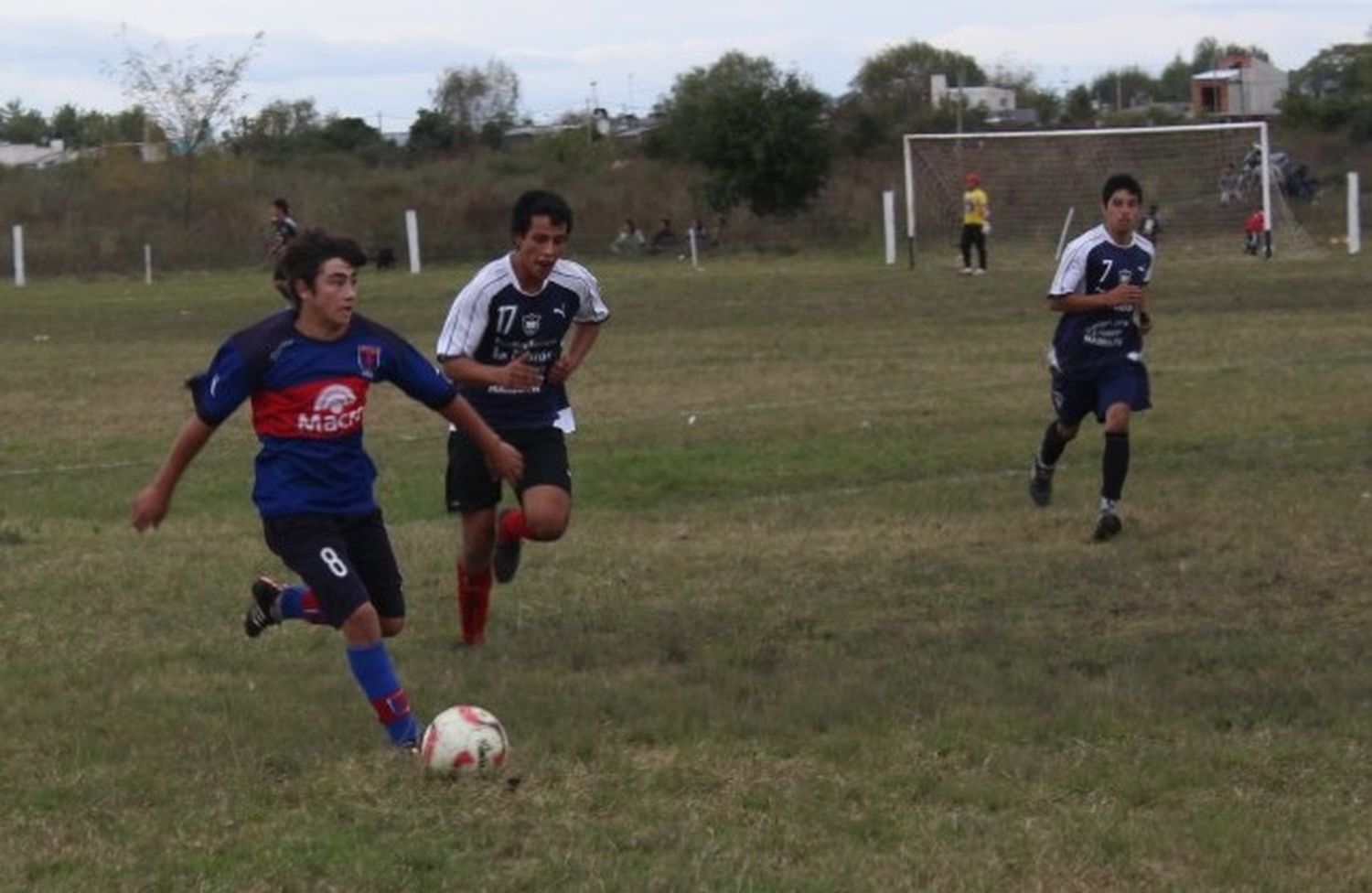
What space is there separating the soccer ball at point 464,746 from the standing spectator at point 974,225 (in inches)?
1206

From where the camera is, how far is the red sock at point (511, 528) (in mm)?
9445

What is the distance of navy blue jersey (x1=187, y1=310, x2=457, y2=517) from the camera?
7.41m

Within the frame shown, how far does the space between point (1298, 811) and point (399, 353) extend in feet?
10.1

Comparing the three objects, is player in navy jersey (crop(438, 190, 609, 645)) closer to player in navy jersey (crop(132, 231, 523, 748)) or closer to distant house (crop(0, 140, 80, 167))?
player in navy jersey (crop(132, 231, 523, 748))

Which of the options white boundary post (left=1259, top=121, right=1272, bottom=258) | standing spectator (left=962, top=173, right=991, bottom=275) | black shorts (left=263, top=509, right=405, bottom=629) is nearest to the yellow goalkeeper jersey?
standing spectator (left=962, top=173, right=991, bottom=275)

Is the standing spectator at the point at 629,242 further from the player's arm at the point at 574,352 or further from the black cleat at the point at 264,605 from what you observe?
the black cleat at the point at 264,605

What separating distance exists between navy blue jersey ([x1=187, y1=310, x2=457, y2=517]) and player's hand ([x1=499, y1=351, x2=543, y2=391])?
139 cm

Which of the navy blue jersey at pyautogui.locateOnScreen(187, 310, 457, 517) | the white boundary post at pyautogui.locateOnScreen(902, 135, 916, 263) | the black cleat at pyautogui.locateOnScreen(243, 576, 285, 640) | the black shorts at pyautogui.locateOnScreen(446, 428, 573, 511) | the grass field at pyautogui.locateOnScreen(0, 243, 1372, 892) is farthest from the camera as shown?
the white boundary post at pyautogui.locateOnScreen(902, 135, 916, 263)

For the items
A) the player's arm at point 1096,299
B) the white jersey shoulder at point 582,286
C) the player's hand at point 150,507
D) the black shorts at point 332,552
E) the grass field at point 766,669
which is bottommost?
the grass field at point 766,669

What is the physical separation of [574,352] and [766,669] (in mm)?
1744

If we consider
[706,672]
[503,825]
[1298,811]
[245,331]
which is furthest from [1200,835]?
[245,331]

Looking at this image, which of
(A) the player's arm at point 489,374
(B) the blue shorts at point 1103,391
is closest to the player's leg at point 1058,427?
(B) the blue shorts at point 1103,391

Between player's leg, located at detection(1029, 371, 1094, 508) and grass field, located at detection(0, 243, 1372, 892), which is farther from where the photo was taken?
player's leg, located at detection(1029, 371, 1094, 508)

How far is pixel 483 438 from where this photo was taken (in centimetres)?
791
